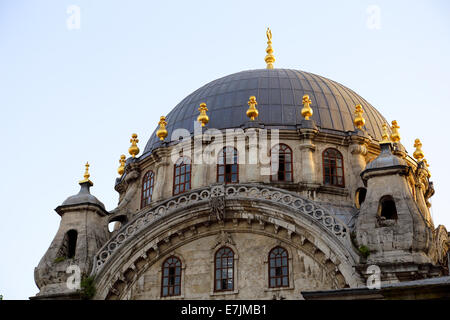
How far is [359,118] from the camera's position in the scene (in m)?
36.3

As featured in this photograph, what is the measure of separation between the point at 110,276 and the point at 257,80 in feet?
46.4

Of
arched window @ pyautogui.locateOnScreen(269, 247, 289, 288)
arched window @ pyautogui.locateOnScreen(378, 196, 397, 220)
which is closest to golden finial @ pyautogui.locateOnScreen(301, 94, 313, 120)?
arched window @ pyautogui.locateOnScreen(378, 196, 397, 220)

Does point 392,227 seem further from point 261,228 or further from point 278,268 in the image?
point 261,228

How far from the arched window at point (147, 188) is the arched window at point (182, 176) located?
68.7 inches

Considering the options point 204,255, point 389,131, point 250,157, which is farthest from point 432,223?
point 204,255

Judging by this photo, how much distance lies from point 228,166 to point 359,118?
23.2ft

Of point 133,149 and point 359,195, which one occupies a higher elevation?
point 133,149

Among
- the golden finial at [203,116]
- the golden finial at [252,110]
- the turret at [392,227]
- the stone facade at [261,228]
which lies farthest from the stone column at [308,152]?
the golden finial at [203,116]

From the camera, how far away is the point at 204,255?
31.4 meters

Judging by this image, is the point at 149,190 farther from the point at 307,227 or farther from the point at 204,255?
the point at 307,227

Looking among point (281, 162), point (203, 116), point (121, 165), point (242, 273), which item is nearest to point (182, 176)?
point (203, 116)

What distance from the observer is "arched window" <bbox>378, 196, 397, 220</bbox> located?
29.3 meters

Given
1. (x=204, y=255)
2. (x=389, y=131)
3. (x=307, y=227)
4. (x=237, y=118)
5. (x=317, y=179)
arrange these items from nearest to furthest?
(x=307, y=227)
(x=204, y=255)
(x=317, y=179)
(x=237, y=118)
(x=389, y=131)

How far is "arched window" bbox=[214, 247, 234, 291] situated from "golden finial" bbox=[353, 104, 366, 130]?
9.94 meters
